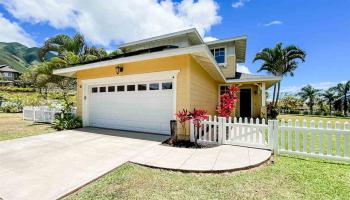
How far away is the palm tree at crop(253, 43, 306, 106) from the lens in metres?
21.1

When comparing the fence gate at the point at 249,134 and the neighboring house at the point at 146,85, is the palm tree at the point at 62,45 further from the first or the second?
the fence gate at the point at 249,134

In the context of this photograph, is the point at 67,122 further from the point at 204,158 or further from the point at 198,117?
the point at 204,158

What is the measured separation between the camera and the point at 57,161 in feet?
14.0

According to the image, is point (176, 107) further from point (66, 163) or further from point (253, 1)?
point (253, 1)

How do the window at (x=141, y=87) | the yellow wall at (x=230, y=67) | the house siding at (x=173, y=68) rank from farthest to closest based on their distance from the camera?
the yellow wall at (x=230, y=67) < the window at (x=141, y=87) < the house siding at (x=173, y=68)

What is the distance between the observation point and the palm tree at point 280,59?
21.1m

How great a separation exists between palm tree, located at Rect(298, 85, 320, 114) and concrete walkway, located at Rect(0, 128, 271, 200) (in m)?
35.8

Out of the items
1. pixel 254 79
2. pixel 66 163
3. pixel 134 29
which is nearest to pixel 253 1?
pixel 254 79

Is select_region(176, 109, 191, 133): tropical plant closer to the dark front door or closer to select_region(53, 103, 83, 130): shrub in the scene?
select_region(53, 103, 83, 130): shrub

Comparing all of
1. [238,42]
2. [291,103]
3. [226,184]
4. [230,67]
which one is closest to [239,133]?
[226,184]

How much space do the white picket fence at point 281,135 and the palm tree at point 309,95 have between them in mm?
33653

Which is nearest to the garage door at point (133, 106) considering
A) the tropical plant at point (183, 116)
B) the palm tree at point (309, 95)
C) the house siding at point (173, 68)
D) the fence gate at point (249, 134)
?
the house siding at point (173, 68)

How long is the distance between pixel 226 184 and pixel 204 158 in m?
1.29

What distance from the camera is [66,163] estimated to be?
4156 millimetres
